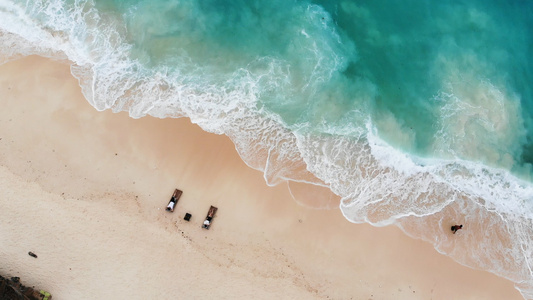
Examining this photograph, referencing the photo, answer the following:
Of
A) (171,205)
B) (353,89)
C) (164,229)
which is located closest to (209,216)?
(171,205)

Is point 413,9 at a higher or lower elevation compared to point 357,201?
higher

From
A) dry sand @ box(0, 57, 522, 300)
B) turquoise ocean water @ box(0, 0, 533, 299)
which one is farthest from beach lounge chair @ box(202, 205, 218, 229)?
turquoise ocean water @ box(0, 0, 533, 299)

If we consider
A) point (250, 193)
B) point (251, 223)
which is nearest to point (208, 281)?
point (251, 223)

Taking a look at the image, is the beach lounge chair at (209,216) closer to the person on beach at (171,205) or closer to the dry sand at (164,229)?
the dry sand at (164,229)

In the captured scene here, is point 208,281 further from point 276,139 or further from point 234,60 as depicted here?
point 234,60

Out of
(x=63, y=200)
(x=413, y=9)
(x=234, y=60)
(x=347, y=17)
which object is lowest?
(x=63, y=200)

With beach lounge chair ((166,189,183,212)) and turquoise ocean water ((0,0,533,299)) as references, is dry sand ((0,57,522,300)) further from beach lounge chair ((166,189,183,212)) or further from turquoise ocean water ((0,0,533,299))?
turquoise ocean water ((0,0,533,299))

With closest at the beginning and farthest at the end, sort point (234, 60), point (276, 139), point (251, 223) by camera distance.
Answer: point (251, 223), point (276, 139), point (234, 60)

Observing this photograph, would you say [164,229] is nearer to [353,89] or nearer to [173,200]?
[173,200]
